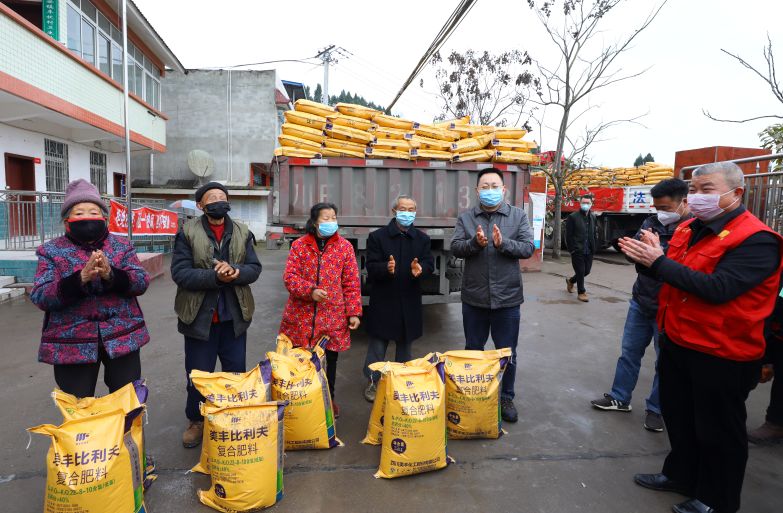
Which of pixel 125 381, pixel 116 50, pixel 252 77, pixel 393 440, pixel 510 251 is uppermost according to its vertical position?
pixel 252 77

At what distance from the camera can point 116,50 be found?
1278 centimetres

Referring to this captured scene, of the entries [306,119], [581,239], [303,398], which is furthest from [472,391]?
[581,239]

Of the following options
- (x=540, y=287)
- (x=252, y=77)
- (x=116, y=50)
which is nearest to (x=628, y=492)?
(x=540, y=287)

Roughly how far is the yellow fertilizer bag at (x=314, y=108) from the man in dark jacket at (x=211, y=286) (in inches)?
116

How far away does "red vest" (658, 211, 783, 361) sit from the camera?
209 cm

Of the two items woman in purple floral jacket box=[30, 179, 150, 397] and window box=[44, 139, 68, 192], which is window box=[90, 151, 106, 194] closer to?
window box=[44, 139, 68, 192]

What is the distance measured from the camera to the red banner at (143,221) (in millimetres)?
9555

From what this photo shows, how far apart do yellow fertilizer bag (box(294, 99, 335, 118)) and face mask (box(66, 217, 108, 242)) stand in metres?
3.62

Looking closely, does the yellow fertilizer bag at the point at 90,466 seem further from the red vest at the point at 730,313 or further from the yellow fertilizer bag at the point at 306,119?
the yellow fertilizer bag at the point at 306,119

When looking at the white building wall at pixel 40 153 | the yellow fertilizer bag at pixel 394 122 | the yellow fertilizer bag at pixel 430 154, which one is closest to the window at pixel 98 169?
the white building wall at pixel 40 153

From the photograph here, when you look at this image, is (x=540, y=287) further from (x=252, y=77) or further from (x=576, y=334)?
(x=252, y=77)

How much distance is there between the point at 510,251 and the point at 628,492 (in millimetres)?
1592

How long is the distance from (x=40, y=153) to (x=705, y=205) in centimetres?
1328

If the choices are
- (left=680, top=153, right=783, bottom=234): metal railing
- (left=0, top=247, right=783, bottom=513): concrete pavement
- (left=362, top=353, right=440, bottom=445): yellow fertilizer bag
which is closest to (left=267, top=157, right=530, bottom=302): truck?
(left=0, top=247, right=783, bottom=513): concrete pavement
